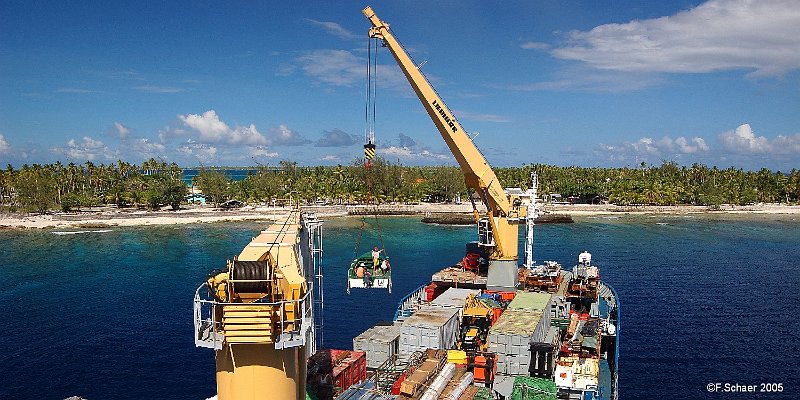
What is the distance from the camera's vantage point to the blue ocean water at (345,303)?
41375mm

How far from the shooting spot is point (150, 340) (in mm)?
48219

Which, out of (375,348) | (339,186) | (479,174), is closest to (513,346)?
(375,348)

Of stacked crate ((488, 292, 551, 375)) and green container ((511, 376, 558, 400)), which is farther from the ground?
stacked crate ((488, 292, 551, 375))

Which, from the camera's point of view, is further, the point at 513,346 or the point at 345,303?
the point at 345,303

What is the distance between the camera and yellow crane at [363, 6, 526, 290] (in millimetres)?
41000

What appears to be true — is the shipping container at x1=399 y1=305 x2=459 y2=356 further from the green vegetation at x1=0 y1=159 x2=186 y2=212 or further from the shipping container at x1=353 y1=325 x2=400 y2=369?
the green vegetation at x1=0 y1=159 x2=186 y2=212

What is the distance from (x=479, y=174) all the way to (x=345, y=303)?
2301cm

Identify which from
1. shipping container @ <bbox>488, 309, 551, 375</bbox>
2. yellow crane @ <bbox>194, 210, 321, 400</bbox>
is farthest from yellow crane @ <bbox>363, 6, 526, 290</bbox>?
→ yellow crane @ <bbox>194, 210, 321, 400</bbox>

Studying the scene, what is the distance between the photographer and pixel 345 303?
59.1 m

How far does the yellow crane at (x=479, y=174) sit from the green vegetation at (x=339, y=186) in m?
99.7

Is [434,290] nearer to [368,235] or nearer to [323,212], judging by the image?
[368,235]

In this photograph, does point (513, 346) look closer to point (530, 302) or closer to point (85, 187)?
point (530, 302)

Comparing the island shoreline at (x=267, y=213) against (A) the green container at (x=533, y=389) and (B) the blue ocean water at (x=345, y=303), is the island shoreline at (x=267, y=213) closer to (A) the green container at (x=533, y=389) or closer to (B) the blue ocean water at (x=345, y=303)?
(B) the blue ocean water at (x=345, y=303)

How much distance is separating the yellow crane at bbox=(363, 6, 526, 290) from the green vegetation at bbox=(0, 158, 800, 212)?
99.7m
